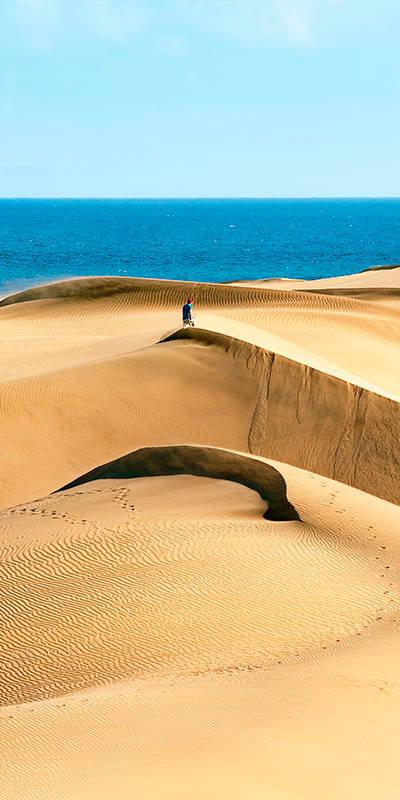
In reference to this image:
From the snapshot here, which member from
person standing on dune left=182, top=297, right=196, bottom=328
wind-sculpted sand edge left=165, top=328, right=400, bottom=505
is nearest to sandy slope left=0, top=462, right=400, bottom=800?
wind-sculpted sand edge left=165, top=328, right=400, bottom=505

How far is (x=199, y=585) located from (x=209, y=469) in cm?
370

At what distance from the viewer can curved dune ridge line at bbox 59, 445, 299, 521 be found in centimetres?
1045

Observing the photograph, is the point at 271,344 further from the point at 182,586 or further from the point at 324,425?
the point at 182,586

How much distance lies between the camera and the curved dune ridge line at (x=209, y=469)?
10445mm

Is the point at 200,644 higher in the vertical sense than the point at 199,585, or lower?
lower

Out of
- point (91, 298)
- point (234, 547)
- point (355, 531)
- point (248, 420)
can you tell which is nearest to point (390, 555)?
point (355, 531)

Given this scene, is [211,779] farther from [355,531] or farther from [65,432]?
→ [65,432]

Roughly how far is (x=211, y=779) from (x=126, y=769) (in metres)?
0.59

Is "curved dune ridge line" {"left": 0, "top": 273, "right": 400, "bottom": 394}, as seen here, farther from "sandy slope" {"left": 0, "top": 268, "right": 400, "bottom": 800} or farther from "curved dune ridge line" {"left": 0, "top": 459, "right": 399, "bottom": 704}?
"curved dune ridge line" {"left": 0, "top": 459, "right": 399, "bottom": 704}

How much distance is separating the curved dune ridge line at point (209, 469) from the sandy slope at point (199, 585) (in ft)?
0.39

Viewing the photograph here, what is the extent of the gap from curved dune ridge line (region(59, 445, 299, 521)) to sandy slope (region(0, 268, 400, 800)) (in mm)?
118

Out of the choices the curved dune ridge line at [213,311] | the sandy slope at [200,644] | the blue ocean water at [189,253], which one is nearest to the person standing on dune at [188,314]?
the curved dune ridge line at [213,311]

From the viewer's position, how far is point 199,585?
817 centimetres

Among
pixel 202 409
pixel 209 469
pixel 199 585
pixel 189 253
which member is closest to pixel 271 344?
pixel 202 409
